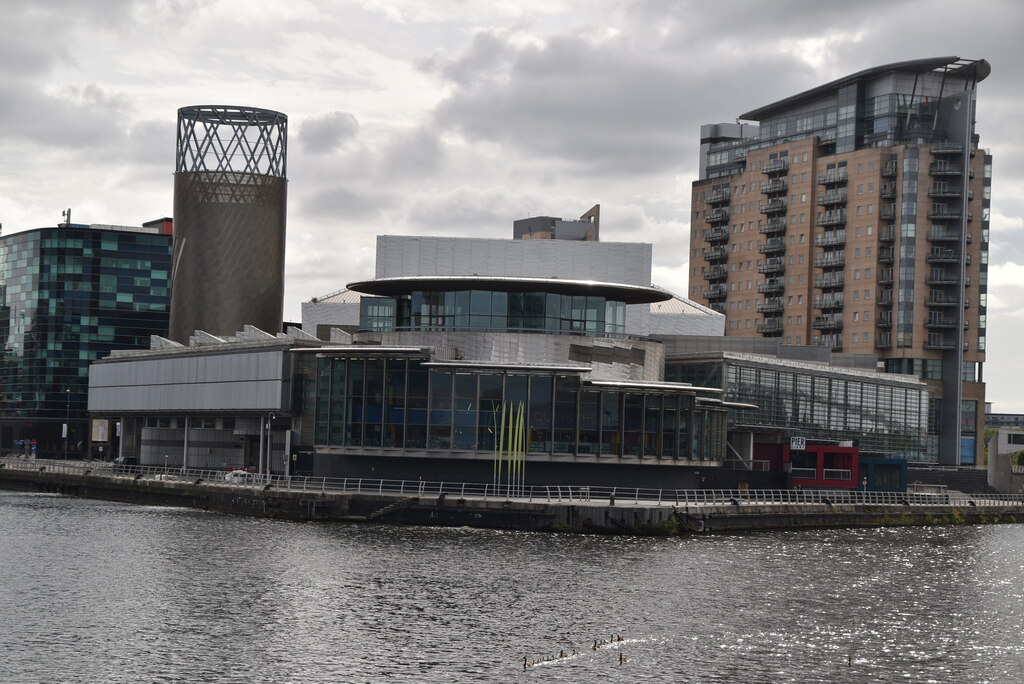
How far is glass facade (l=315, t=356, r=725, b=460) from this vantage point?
369 ft

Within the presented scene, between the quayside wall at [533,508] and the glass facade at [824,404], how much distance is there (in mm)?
17322

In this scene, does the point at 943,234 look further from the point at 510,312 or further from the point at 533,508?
the point at 533,508


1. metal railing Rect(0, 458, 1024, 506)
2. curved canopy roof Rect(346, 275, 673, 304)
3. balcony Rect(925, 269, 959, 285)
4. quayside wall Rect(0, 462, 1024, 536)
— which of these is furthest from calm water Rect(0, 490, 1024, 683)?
balcony Rect(925, 269, 959, 285)

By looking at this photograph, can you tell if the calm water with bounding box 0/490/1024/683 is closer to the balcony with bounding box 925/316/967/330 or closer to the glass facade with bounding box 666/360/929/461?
the glass facade with bounding box 666/360/929/461

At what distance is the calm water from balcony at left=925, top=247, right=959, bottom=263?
103m

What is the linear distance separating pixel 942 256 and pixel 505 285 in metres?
94.3

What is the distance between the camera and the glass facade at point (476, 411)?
4424 inches


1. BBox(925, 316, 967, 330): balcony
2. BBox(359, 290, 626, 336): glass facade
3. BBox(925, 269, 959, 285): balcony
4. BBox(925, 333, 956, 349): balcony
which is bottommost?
BBox(359, 290, 626, 336): glass facade

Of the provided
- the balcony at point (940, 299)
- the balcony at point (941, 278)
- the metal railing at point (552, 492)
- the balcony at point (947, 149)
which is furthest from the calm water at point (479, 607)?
the balcony at point (947, 149)

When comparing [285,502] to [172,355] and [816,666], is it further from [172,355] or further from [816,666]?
[816,666]

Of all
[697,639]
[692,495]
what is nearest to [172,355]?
[692,495]

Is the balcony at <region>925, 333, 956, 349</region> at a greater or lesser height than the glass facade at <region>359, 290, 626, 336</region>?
greater

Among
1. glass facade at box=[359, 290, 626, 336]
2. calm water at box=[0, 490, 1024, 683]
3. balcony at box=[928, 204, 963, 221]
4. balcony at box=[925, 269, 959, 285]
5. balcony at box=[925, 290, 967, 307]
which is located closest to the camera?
calm water at box=[0, 490, 1024, 683]

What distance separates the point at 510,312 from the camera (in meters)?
124
